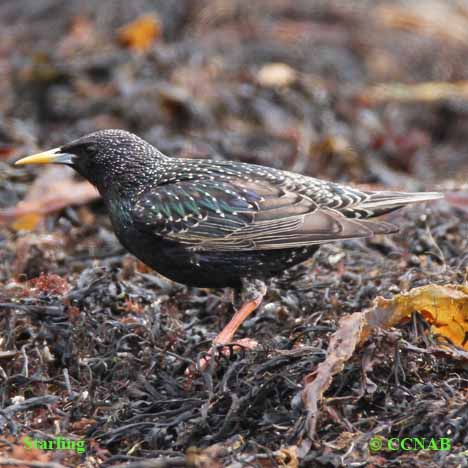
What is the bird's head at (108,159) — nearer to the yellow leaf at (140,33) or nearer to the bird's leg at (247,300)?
the bird's leg at (247,300)

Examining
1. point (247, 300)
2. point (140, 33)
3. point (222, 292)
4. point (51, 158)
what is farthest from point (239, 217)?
point (140, 33)

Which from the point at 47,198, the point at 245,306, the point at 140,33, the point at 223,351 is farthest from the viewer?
the point at 140,33

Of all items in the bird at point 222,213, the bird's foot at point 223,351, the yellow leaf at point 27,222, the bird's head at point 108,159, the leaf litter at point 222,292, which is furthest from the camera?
the yellow leaf at point 27,222

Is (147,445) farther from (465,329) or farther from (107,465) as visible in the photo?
(465,329)

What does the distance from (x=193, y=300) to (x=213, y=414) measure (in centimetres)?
142

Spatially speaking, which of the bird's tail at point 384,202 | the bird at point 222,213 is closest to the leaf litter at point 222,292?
the bird at point 222,213

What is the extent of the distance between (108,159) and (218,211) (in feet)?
2.38

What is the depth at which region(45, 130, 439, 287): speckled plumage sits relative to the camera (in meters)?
5.04

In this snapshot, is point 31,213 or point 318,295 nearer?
point 318,295

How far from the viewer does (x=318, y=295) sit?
5.41 m

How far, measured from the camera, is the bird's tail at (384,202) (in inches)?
205

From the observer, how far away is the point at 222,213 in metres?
5.15

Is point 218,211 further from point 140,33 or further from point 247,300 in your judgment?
point 140,33

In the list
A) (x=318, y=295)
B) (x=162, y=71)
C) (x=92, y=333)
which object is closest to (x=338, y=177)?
(x=162, y=71)
